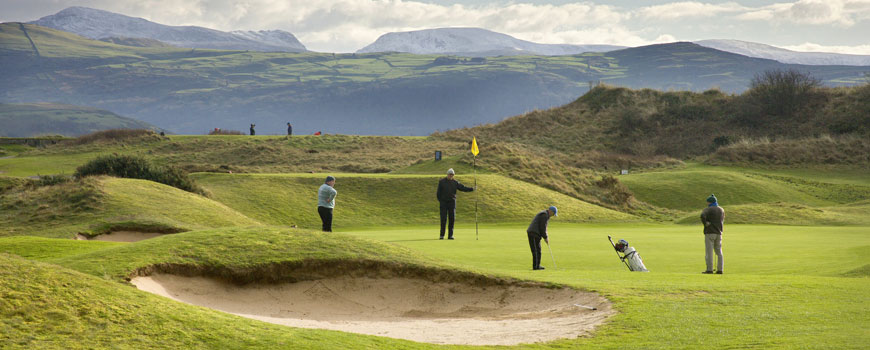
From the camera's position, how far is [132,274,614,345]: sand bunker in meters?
11.1

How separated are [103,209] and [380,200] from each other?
16447 millimetres

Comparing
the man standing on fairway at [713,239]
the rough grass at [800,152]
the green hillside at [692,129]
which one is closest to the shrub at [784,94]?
the green hillside at [692,129]

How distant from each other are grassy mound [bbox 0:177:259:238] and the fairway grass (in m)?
6.78

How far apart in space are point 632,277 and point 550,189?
103 ft

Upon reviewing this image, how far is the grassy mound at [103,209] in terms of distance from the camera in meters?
23.8

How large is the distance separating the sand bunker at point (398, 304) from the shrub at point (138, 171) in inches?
902

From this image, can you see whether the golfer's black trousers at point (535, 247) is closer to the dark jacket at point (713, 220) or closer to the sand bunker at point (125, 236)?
the dark jacket at point (713, 220)

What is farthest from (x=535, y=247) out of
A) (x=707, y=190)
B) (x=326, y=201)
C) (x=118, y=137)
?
(x=118, y=137)

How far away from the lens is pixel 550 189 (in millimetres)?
45812

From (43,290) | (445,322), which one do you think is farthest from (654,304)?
(43,290)

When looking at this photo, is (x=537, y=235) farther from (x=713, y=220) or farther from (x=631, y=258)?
(x=713, y=220)

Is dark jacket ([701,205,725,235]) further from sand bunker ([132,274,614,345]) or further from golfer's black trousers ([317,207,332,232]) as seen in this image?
golfer's black trousers ([317,207,332,232])

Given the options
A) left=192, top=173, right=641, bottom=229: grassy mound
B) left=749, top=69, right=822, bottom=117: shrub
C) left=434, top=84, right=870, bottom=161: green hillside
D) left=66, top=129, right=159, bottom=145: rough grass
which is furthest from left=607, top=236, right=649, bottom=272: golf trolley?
left=749, top=69, right=822, bottom=117: shrub

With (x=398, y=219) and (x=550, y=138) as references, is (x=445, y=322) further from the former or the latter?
(x=550, y=138)
